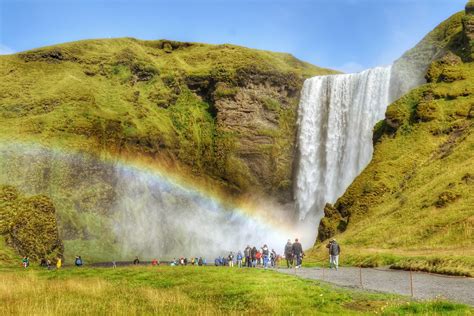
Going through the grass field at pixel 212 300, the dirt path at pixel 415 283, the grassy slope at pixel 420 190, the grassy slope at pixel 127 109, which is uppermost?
the grassy slope at pixel 127 109

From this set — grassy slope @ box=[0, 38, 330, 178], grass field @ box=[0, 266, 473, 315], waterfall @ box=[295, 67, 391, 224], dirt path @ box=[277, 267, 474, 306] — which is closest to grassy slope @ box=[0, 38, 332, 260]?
grassy slope @ box=[0, 38, 330, 178]

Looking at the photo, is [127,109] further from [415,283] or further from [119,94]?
[415,283]

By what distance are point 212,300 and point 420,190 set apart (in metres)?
30.2

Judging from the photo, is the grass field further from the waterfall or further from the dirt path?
the waterfall

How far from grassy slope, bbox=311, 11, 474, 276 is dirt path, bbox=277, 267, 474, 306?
5.16 ft

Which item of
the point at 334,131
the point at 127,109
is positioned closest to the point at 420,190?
the point at 334,131

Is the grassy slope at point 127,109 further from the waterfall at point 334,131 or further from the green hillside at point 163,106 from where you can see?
the waterfall at point 334,131

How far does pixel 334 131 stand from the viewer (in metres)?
79.0

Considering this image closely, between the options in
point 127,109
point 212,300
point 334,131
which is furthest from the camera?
point 127,109

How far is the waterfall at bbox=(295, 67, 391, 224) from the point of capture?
234ft

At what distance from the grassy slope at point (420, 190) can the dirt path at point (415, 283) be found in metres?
1.57

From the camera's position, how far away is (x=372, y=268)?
30.5m

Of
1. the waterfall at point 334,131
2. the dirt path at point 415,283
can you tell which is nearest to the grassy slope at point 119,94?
the waterfall at point 334,131

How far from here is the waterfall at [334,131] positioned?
234 ft
